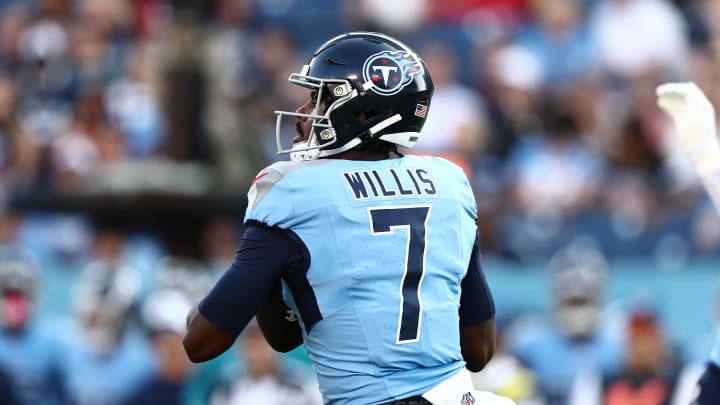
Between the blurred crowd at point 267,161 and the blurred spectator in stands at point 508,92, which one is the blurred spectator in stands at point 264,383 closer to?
the blurred crowd at point 267,161

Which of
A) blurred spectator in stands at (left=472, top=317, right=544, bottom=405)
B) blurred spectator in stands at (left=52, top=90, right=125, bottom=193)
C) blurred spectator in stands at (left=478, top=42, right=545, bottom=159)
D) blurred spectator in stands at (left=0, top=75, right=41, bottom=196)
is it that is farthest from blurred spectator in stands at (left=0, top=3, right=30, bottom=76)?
blurred spectator in stands at (left=472, top=317, right=544, bottom=405)

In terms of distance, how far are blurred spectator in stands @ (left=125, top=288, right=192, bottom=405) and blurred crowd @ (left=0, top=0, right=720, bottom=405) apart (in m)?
0.02

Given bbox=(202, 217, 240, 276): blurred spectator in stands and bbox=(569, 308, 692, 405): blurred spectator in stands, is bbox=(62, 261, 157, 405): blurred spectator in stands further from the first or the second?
bbox=(569, 308, 692, 405): blurred spectator in stands

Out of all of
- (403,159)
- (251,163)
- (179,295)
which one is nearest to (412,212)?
(403,159)

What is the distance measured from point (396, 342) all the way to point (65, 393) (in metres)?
5.55

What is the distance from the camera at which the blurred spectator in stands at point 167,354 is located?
27.3 feet

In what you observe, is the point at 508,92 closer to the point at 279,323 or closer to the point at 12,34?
the point at 12,34

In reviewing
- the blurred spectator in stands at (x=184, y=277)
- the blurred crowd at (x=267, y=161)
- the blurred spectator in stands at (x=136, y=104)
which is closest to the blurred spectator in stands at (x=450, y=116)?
the blurred crowd at (x=267, y=161)

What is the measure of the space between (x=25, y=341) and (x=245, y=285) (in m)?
5.60

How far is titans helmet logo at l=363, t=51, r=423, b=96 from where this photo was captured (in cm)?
398

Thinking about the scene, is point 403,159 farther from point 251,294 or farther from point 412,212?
point 251,294

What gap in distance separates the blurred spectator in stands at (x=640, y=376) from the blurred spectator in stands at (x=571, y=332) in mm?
188

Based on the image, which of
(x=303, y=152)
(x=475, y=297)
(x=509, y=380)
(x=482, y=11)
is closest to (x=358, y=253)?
(x=303, y=152)

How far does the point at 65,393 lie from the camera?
888 cm
